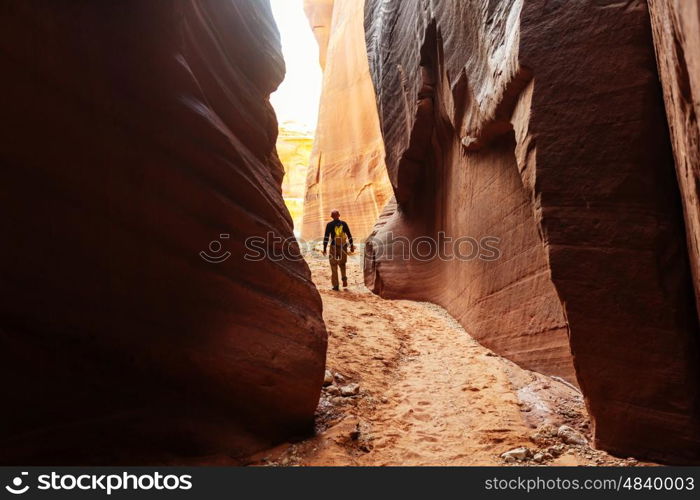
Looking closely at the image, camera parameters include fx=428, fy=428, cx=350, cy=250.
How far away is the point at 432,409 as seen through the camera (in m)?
3.90

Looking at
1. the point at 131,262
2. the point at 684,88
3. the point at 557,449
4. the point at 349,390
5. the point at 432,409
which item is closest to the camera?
the point at 684,88

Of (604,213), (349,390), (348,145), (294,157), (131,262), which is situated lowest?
(349,390)

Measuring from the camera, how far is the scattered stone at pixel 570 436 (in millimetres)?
3094

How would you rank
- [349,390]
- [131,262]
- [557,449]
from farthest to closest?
[349,390] → [557,449] → [131,262]

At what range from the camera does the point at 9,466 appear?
242 cm

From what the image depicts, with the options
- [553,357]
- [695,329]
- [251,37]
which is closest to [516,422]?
[553,357]

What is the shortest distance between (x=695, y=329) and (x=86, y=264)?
13.1 ft

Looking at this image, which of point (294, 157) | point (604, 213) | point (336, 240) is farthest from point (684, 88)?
point (294, 157)

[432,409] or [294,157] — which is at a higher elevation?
[294,157]

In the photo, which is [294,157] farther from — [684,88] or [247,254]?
[684,88]

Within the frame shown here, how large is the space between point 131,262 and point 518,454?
9.74ft

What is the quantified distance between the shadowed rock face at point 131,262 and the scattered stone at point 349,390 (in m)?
0.76

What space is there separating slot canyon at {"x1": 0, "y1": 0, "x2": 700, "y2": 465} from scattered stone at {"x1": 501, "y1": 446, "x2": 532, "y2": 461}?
2.4 inches

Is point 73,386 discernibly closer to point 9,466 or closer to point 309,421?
point 9,466
